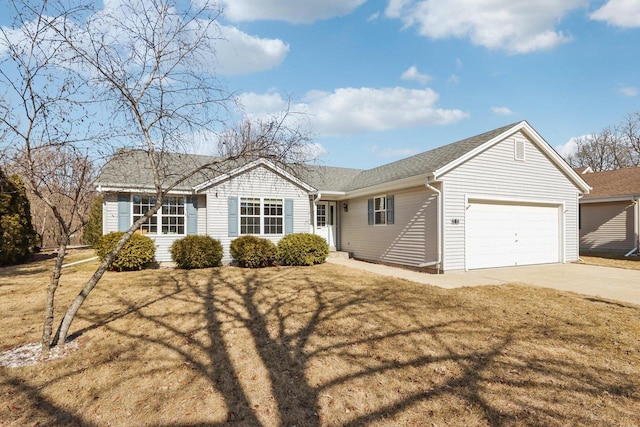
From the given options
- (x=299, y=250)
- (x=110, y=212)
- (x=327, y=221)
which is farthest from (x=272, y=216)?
(x=110, y=212)

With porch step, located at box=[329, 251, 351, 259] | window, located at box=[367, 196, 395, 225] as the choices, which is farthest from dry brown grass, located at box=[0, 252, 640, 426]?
porch step, located at box=[329, 251, 351, 259]

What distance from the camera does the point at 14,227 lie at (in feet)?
42.4

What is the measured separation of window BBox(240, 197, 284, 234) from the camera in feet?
42.7

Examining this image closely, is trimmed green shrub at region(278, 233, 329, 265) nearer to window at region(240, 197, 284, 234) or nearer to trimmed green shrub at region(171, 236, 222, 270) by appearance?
window at region(240, 197, 284, 234)

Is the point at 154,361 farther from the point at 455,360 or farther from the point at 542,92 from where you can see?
the point at 542,92

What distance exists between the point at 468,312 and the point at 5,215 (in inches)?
656

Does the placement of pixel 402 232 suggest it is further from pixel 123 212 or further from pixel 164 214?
pixel 123 212

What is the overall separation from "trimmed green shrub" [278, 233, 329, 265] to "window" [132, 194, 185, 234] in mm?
3890

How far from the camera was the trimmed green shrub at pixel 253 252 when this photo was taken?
452 inches

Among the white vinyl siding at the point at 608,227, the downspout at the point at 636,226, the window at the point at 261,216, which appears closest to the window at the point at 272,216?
the window at the point at 261,216

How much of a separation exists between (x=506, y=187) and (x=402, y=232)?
3.91m

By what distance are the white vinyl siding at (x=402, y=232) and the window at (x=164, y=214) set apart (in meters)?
7.16

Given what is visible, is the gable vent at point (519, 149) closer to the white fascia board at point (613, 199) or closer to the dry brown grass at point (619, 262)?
the dry brown grass at point (619, 262)

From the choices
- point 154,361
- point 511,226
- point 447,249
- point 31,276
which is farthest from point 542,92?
point 31,276
